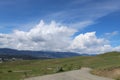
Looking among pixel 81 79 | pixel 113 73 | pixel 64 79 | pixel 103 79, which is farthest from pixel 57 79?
pixel 113 73

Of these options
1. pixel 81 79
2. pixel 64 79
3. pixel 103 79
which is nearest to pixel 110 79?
pixel 103 79

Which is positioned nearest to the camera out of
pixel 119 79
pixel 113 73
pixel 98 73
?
pixel 119 79

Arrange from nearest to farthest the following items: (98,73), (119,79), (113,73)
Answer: (119,79)
(113,73)
(98,73)

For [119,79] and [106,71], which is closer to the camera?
[119,79]

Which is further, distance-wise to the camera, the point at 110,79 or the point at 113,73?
the point at 113,73

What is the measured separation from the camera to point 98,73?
43.4 meters

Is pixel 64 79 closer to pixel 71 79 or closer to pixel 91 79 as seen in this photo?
pixel 71 79

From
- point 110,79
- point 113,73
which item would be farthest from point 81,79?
point 113,73

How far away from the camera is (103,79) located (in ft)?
117

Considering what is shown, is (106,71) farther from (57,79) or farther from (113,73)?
(57,79)

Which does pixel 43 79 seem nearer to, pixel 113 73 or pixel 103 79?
pixel 103 79

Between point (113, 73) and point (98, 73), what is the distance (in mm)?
3298

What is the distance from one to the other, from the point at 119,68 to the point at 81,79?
31.3 feet

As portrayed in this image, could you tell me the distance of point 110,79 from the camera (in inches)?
1410
